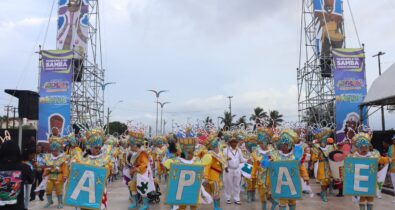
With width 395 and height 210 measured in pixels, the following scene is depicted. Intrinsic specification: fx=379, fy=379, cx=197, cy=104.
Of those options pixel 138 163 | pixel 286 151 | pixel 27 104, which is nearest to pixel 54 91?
pixel 27 104

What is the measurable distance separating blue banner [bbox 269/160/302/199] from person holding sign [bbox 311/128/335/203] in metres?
4.14

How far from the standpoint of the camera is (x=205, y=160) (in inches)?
268

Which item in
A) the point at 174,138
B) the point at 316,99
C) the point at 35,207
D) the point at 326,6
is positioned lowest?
the point at 35,207

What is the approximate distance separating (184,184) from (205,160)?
62cm

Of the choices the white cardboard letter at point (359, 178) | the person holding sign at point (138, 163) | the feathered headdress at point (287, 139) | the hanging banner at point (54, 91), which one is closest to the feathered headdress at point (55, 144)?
the person holding sign at point (138, 163)

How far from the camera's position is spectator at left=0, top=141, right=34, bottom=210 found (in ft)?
15.6

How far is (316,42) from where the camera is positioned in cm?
2525

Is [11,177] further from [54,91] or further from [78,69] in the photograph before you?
[78,69]

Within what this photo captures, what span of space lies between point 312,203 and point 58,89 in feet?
59.6

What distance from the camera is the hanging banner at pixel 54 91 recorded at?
899 inches

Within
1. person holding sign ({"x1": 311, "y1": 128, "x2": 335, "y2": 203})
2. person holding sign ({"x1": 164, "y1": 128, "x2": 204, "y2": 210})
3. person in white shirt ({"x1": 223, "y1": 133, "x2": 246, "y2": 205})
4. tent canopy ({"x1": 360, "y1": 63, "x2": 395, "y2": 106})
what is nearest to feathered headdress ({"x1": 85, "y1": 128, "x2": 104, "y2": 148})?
person holding sign ({"x1": 164, "y1": 128, "x2": 204, "y2": 210})

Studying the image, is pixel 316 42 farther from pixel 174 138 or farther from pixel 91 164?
pixel 91 164

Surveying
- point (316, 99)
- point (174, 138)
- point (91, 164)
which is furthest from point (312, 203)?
point (316, 99)

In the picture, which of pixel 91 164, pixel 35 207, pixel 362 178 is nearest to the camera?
pixel 91 164
